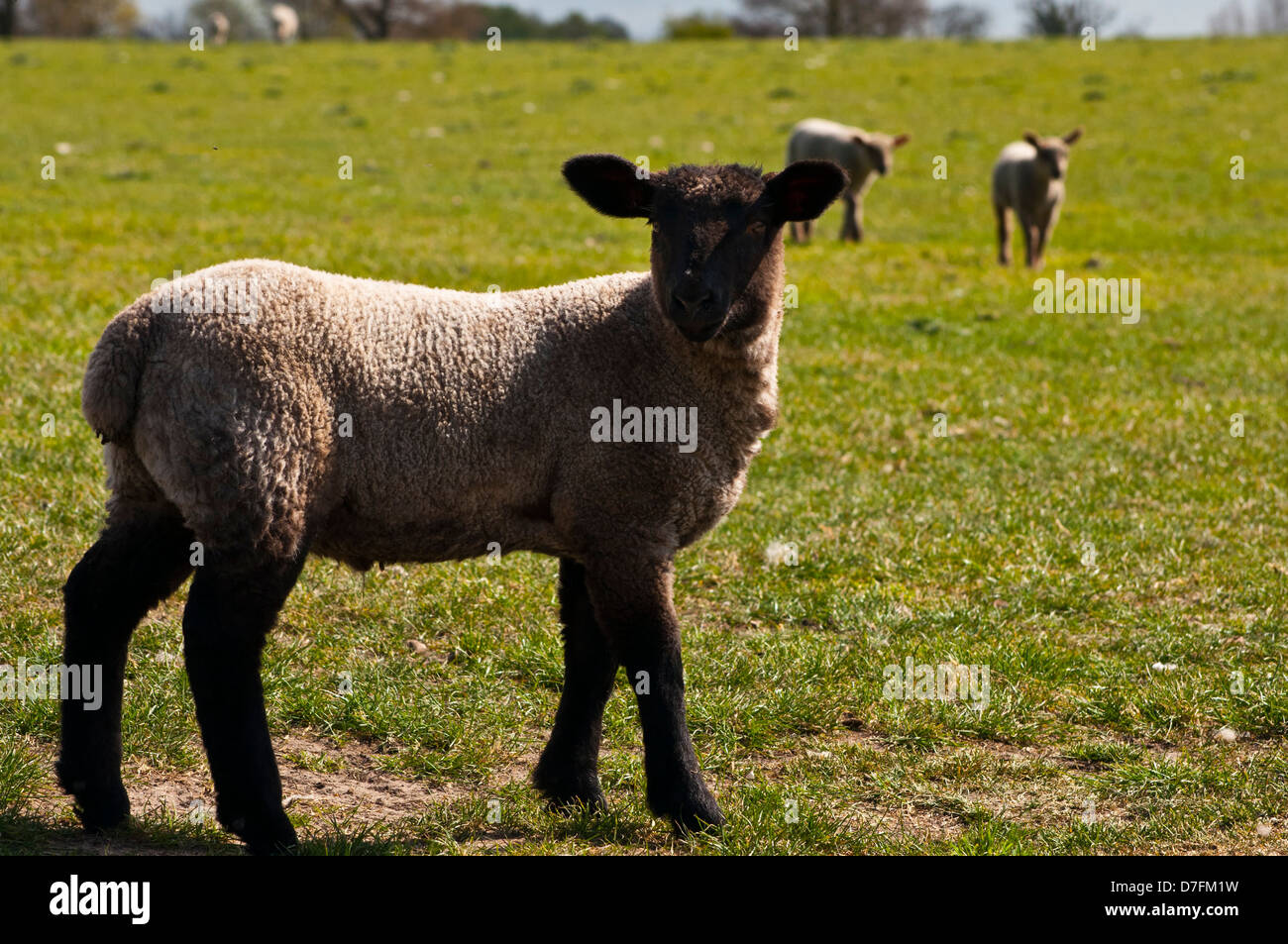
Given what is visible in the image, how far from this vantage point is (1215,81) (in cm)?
3391

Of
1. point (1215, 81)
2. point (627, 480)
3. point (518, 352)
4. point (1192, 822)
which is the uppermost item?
point (1215, 81)

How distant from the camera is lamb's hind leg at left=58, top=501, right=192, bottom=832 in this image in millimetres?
5055

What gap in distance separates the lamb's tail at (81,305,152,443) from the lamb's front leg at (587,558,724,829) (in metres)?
1.82

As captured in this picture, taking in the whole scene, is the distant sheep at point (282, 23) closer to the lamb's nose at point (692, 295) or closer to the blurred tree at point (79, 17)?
the blurred tree at point (79, 17)

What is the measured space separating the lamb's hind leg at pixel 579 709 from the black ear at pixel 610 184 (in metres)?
1.50

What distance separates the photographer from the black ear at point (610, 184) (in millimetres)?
5508

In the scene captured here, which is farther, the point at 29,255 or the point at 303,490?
the point at 29,255

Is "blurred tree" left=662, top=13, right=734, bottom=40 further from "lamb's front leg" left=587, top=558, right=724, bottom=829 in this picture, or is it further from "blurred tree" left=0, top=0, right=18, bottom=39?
"lamb's front leg" left=587, top=558, right=724, bottom=829

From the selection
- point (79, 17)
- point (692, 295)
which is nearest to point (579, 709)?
→ point (692, 295)

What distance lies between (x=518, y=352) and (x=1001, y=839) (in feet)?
8.98

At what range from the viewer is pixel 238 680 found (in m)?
4.82
